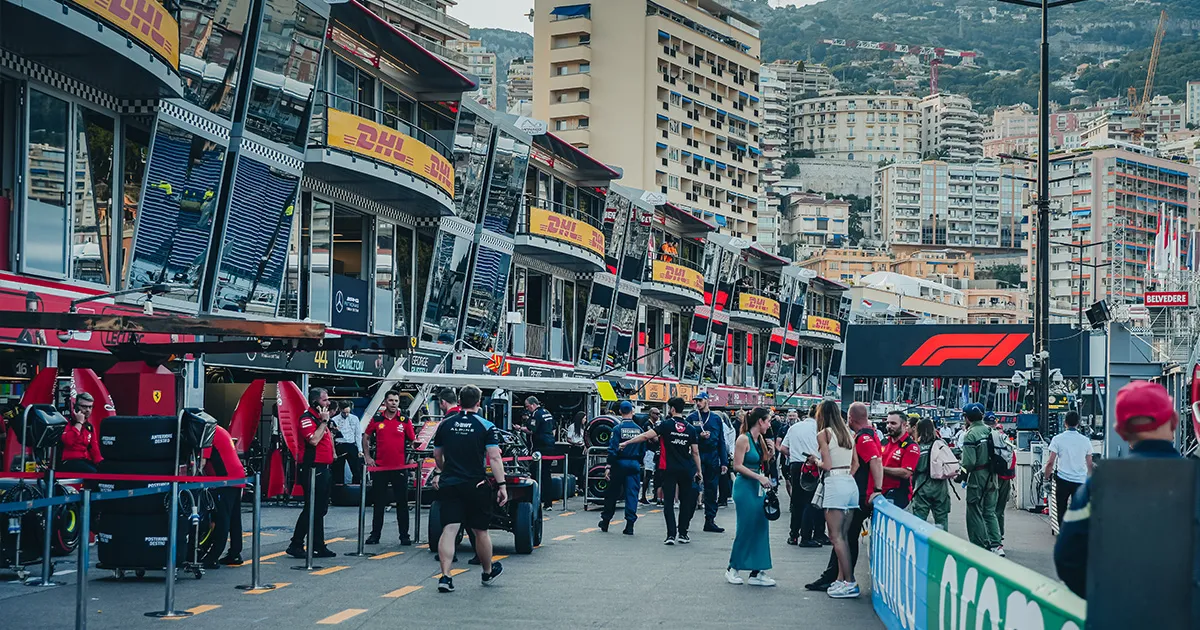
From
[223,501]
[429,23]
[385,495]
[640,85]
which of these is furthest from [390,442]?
[640,85]

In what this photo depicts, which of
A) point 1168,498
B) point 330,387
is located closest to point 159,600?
point 1168,498

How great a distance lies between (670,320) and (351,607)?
47.5 meters

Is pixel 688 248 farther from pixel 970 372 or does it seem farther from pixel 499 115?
pixel 499 115

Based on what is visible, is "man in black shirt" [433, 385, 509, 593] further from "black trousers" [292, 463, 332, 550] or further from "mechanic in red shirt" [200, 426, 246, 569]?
"black trousers" [292, 463, 332, 550]

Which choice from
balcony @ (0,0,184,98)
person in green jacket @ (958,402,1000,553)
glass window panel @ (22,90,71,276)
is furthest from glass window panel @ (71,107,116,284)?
person in green jacket @ (958,402,1000,553)

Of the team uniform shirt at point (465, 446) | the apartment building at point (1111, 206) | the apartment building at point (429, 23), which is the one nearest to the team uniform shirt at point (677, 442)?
the team uniform shirt at point (465, 446)

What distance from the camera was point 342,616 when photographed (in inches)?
426

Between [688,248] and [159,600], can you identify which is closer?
[159,600]

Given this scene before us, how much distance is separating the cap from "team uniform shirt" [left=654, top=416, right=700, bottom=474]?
40.4 feet

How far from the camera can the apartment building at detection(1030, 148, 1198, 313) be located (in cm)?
18112

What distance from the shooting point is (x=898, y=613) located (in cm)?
1008

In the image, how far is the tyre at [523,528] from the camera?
15.7 meters

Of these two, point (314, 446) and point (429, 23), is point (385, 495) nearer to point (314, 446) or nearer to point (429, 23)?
point (314, 446)

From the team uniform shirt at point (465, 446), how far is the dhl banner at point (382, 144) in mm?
15885
